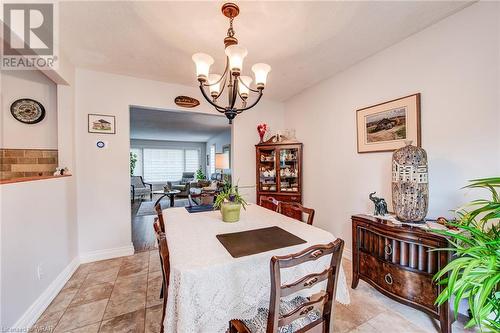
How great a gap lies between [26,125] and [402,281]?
4.05 m

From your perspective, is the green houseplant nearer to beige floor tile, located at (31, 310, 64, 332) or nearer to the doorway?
the doorway

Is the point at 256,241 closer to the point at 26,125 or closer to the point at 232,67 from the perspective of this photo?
the point at 232,67

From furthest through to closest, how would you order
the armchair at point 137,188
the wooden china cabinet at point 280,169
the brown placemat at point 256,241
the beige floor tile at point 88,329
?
the armchair at point 137,188, the wooden china cabinet at point 280,169, the beige floor tile at point 88,329, the brown placemat at point 256,241

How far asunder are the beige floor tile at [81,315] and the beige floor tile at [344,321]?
1881 mm

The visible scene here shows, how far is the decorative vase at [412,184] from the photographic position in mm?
1694

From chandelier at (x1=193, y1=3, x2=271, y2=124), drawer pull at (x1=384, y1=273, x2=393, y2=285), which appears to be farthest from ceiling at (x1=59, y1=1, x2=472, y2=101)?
drawer pull at (x1=384, y1=273, x2=393, y2=285)

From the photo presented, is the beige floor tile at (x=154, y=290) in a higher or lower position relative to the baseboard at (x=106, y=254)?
lower

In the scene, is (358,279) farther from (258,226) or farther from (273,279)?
(273,279)

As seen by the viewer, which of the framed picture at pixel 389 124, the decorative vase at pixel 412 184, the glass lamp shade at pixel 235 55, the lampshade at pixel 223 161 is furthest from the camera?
the lampshade at pixel 223 161

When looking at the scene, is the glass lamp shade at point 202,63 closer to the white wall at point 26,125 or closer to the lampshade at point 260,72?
the lampshade at point 260,72

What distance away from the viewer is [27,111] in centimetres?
233

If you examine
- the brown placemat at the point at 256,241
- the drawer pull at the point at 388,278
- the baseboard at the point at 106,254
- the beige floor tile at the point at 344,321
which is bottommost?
the beige floor tile at the point at 344,321

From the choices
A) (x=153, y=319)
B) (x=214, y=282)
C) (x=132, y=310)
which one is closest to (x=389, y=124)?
(x=214, y=282)

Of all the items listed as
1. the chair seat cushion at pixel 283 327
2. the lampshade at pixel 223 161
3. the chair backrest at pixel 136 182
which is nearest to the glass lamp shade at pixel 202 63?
the chair seat cushion at pixel 283 327
